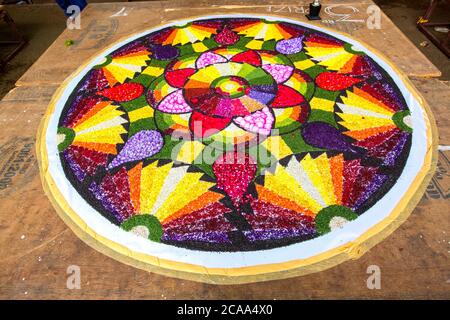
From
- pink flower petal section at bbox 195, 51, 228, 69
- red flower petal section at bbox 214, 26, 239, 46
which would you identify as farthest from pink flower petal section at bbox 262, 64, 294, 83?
red flower petal section at bbox 214, 26, 239, 46

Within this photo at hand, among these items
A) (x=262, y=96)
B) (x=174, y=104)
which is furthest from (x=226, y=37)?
(x=174, y=104)

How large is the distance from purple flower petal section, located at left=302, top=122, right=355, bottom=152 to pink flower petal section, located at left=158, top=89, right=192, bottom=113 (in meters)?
0.95

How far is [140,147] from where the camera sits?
2264mm

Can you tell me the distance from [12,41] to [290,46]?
3778mm

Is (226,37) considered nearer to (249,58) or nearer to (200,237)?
(249,58)

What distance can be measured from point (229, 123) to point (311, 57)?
47.6 inches

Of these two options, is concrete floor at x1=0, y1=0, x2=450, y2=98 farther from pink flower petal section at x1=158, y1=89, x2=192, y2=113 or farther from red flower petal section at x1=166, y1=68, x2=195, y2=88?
Result: pink flower petal section at x1=158, y1=89, x2=192, y2=113

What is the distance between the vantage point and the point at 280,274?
1.59m

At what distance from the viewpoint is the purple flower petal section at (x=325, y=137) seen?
7.20ft

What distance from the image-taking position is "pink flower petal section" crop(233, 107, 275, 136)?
2.34 metres

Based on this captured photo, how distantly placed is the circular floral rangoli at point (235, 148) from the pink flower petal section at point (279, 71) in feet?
0.06

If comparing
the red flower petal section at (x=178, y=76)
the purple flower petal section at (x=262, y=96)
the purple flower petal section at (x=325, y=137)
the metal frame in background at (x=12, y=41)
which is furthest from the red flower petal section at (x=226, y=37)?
the metal frame in background at (x=12, y=41)
